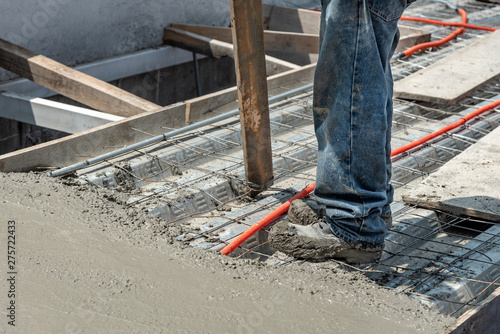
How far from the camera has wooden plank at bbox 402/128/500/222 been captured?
2457 millimetres

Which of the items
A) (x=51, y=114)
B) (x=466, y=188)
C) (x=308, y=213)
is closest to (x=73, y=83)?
(x=51, y=114)

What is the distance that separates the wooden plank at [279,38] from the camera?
184 inches

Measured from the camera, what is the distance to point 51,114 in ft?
11.2

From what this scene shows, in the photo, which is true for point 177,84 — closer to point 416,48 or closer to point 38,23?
point 38,23

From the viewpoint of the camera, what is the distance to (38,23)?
4094 mm

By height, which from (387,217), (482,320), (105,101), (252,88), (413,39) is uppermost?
(252,88)

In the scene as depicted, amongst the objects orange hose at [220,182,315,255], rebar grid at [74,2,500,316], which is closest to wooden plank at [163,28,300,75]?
rebar grid at [74,2,500,316]

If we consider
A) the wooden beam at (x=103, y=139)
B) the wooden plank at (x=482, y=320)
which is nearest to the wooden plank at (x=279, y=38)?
the wooden beam at (x=103, y=139)

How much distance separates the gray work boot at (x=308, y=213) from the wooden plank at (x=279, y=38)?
254 centimetres

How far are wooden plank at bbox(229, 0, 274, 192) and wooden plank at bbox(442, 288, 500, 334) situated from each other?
1161 mm

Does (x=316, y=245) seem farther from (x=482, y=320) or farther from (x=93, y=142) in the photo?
(x=93, y=142)

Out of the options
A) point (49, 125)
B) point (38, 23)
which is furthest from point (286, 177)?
point (38, 23)

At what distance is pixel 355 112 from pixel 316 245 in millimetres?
488

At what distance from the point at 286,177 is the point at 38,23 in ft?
7.36
